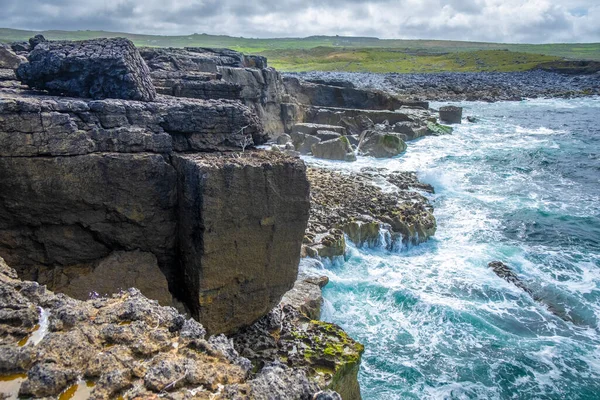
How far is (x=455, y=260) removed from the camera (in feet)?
61.1

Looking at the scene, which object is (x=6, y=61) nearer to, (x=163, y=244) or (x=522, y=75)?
(x=163, y=244)

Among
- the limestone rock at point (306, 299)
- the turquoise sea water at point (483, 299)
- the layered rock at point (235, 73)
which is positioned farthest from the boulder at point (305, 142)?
the limestone rock at point (306, 299)

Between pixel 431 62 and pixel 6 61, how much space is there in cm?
13597

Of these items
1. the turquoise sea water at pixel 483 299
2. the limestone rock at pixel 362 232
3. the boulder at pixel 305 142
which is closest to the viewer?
the turquoise sea water at pixel 483 299

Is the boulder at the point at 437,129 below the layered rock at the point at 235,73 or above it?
below

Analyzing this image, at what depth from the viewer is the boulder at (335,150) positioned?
3127cm

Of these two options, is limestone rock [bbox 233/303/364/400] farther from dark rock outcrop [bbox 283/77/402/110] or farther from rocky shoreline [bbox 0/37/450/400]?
dark rock outcrop [bbox 283/77/402/110]

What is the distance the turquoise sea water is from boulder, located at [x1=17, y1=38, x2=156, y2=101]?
27.4 feet

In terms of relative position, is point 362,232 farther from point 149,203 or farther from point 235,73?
point 235,73

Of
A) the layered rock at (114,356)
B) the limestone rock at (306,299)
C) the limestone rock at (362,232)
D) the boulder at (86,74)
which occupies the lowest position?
the limestone rock at (362,232)

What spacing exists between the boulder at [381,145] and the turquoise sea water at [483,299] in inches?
134

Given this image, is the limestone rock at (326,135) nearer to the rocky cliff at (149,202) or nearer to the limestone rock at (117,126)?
the limestone rock at (117,126)

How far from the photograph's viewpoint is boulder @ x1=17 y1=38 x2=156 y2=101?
9898mm

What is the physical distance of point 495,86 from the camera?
85.0 m
